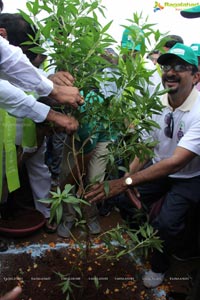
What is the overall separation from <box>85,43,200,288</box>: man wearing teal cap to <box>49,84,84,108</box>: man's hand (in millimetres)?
757

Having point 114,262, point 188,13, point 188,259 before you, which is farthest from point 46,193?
point 188,13

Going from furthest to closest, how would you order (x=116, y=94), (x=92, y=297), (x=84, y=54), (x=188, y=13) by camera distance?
1. (x=188, y=13)
2. (x=92, y=297)
3. (x=116, y=94)
4. (x=84, y=54)

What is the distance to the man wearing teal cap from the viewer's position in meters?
2.14

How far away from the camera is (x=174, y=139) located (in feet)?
7.90

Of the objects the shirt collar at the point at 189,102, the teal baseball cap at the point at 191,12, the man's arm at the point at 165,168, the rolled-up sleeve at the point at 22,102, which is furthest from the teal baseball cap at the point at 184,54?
the teal baseball cap at the point at 191,12

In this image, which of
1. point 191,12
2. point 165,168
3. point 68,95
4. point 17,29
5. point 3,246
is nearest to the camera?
point 68,95

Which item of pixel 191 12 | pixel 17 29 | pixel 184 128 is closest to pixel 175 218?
pixel 184 128

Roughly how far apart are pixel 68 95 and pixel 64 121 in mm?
132

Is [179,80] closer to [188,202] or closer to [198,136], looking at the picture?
[198,136]

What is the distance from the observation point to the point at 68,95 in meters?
1.46

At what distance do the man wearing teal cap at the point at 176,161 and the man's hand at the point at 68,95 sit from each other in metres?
0.76

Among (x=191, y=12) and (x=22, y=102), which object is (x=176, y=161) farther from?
(x=191, y=12)

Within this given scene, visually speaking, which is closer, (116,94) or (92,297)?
(116,94)

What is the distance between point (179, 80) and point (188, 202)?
0.91 metres
